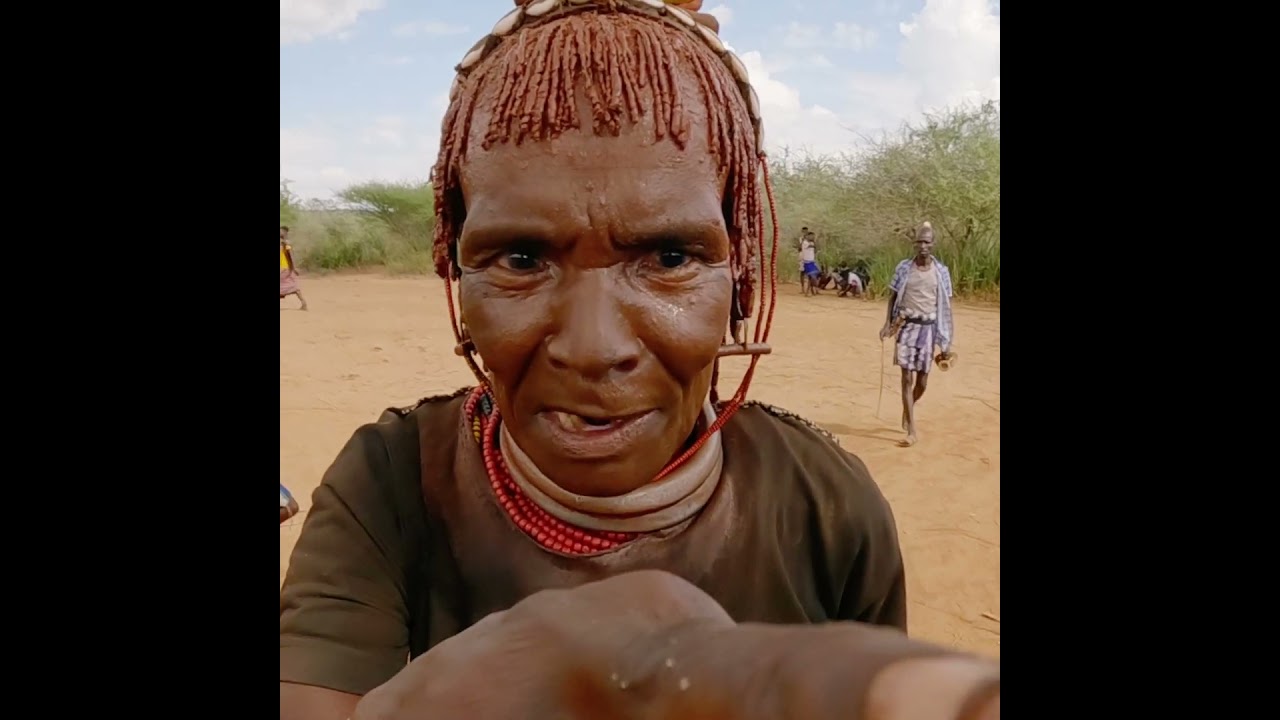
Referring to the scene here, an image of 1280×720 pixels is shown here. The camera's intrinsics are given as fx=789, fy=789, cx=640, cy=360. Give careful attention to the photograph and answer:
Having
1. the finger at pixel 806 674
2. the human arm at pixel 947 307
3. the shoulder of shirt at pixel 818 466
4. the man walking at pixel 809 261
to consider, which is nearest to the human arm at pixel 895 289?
the human arm at pixel 947 307

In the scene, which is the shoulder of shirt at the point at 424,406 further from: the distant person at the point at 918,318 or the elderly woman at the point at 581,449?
the distant person at the point at 918,318

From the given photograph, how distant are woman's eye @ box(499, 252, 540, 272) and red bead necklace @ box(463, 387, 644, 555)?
0.72 ft

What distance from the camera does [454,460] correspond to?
3.69ft

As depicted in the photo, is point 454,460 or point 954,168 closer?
point 454,460

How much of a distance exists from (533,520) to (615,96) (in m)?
0.54

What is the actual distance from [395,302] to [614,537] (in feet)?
13.7

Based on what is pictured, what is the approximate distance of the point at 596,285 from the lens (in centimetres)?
90

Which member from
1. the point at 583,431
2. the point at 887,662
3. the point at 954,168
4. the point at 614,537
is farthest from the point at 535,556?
the point at 954,168

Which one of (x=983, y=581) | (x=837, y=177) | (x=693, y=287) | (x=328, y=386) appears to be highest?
(x=837, y=177)

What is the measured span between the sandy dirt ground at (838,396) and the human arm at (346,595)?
766mm

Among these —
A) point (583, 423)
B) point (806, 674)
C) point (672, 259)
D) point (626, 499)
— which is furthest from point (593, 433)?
point (806, 674)

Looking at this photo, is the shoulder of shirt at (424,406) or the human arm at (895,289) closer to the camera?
the shoulder of shirt at (424,406)

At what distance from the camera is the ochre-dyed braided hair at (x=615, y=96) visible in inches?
36.2

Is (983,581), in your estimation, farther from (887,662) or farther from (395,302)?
(395,302)
